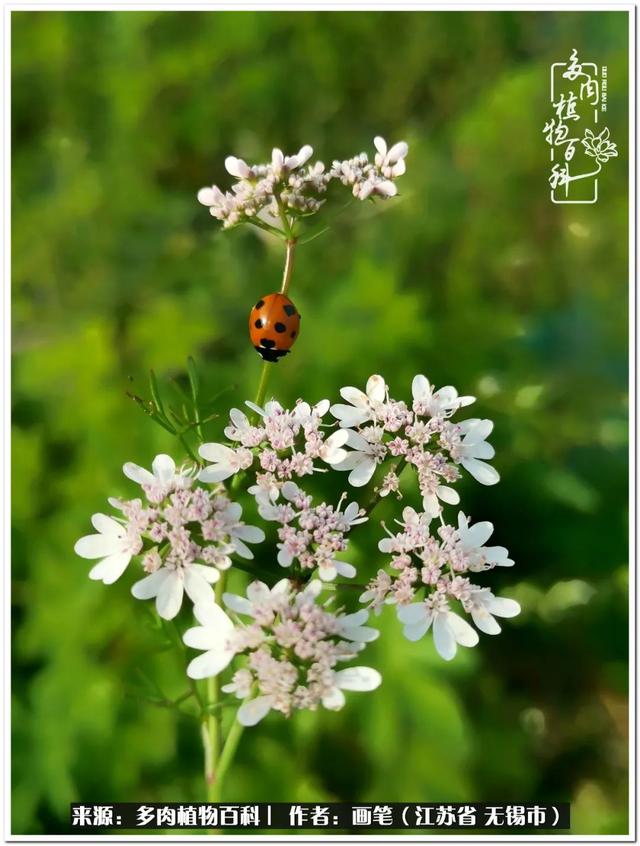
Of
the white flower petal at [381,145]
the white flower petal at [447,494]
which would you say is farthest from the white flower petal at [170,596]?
the white flower petal at [381,145]

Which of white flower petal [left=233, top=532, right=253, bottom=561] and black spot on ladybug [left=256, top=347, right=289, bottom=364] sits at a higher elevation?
black spot on ladybug [left=256, top=347, right=289, bottom=364]

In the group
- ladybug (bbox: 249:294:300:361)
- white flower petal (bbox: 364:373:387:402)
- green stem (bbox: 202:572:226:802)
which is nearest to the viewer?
green stem (bbox: 202:572:226:802)

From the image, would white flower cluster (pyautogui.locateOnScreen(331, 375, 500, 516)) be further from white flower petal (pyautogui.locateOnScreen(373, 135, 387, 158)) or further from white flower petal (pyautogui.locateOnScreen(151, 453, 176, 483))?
white flower petal (pyautogui.locateOnScreen(373, 135, 387, 158))

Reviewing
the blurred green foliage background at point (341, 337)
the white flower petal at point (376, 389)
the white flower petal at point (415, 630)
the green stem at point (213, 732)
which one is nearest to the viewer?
the white flower petal at point (415, 630)

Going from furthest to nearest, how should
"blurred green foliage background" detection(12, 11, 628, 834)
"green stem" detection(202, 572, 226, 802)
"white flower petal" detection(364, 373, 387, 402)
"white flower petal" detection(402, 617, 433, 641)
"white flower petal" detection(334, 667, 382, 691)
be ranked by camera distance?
"blurred green foliage background" detection(12, 11, 628, 834)
"white flower petal" detection(364, 373, 387, 402)
"green stem" detection(202, 572, 226, 802)
"white flower petal" detection(402, 617, 433, 641)
"white flower petal" detection(334, 667, 382, 691)

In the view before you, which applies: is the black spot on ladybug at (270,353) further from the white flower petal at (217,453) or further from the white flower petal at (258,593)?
the white flower petal at (258,593)
